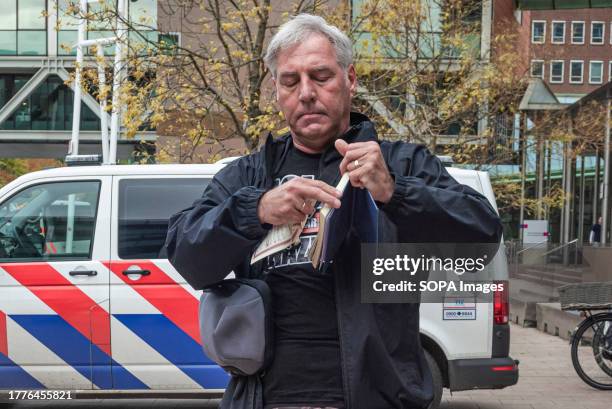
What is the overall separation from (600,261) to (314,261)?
43.1 feet

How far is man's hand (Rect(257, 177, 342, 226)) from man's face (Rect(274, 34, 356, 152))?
246mm

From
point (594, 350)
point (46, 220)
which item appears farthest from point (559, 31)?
point (46, 220)

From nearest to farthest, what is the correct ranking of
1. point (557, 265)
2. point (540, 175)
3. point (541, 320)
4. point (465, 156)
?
point (541, 320) < point (557, 265) < point (465, 156) < point (540, 175)

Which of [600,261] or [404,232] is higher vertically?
[404,232]

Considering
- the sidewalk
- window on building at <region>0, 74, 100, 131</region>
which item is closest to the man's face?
the sidewalk

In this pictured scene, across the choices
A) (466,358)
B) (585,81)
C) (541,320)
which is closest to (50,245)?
(466,358)

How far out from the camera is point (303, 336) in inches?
78.6

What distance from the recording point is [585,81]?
83.1 metres

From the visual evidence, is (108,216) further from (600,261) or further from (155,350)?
(600,261)

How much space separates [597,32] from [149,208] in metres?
83.2

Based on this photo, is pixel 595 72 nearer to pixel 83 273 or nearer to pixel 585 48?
pixel 585 48

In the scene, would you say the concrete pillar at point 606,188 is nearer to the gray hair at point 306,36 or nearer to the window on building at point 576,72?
the gray hair at point 306,36

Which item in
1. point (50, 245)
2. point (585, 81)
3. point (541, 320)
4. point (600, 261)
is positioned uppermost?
point (585, 81)

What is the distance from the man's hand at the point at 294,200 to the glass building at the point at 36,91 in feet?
114
